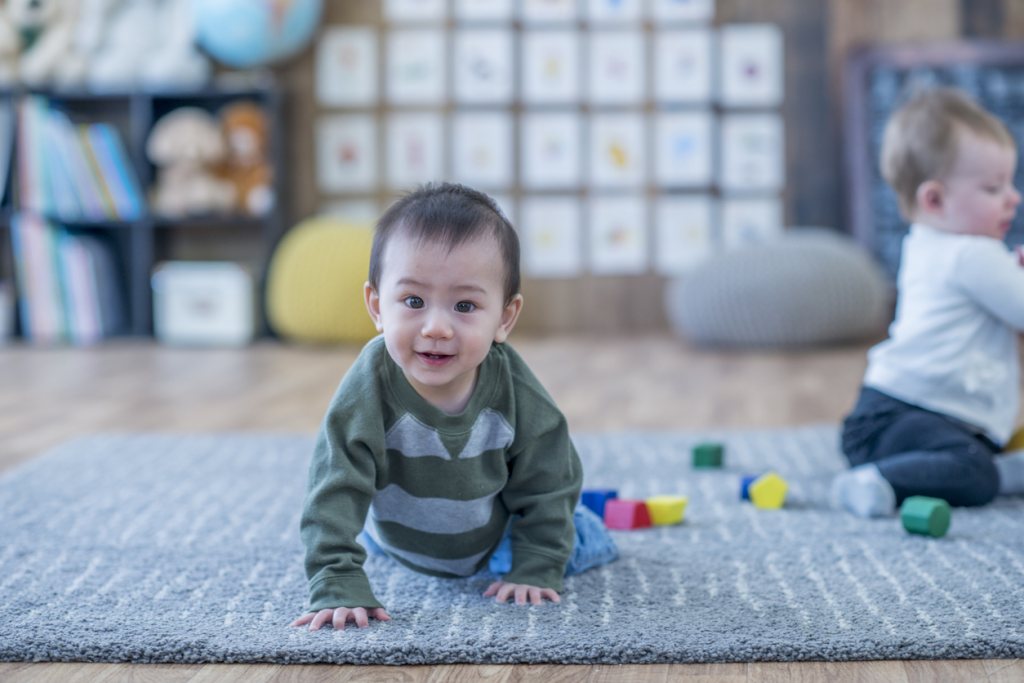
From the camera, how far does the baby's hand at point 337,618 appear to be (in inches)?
33.3

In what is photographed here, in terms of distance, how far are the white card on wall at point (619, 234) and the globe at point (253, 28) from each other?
1.13 metres

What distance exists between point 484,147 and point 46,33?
4.86 ft

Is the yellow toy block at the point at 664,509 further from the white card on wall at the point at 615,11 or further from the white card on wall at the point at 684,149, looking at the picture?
the white card on wall at the point at 615,11

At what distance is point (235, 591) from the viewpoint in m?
0.95

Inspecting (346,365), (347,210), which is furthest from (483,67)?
(346,365)

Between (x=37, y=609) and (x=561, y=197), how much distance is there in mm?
2801

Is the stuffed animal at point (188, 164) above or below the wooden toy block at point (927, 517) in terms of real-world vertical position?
above

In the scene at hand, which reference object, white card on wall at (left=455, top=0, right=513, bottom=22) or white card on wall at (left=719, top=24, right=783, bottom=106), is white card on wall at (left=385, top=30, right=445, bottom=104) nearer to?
white card on wall at (left=455, top=0, right=513, bottom=22)

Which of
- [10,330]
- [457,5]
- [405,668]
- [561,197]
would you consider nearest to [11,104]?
[10,330]

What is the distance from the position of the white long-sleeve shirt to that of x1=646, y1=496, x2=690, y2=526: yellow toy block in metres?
0.40

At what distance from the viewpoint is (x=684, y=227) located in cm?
350

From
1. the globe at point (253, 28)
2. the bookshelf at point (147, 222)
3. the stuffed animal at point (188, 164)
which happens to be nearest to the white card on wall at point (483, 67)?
the globe at point (253, 28)

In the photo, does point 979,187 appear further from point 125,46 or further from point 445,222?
point 125,46

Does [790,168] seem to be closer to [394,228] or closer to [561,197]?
[561,197]
